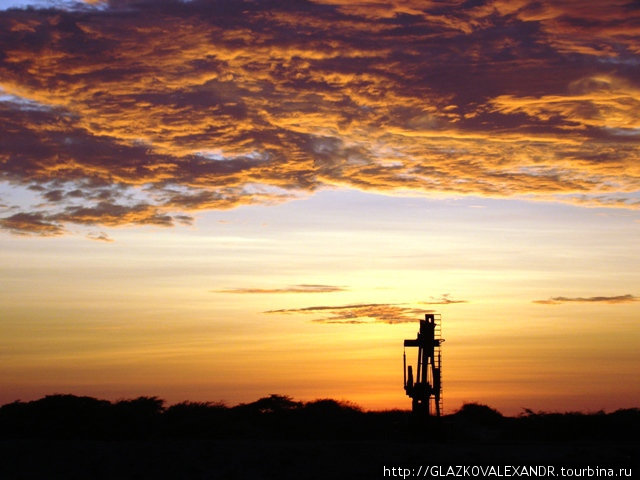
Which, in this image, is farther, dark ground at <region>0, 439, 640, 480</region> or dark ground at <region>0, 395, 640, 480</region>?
dark ground at <region>0, 395, 640, 480</region>

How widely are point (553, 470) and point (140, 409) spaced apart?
59.0ft

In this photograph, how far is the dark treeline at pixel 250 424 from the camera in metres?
32.8

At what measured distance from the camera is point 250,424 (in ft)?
Result: 113

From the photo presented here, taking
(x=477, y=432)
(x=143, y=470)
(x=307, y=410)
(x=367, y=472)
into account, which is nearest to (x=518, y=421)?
(x=477, y=432)

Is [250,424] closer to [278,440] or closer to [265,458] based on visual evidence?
[278,440]

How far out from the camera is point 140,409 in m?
34.6

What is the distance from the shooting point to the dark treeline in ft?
107

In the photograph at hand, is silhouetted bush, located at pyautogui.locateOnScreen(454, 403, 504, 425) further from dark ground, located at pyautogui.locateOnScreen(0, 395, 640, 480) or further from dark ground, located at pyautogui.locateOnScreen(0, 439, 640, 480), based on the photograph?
dark ground, located at pyautogui.locateOnScreen(0, 439, 640, 480)

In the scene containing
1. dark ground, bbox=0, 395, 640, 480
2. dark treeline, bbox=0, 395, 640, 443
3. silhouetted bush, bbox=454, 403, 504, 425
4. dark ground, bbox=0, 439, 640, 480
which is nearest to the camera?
dark ground, bbox=0, 439, 640, 480

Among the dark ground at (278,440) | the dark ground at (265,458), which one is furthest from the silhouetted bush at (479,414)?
the dark ground at (265,458)

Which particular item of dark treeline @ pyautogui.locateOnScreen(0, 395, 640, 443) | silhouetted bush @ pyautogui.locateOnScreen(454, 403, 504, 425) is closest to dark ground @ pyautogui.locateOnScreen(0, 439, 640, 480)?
dark treeline @ pyautogui.locateOnScreen(0, 395, 640, 443)

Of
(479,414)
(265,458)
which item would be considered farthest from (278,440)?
(479,414)

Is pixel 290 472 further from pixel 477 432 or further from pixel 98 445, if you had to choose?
pixel 477 432

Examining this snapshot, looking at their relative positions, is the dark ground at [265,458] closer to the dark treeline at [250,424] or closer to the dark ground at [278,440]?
the dark ground at [278,440]
